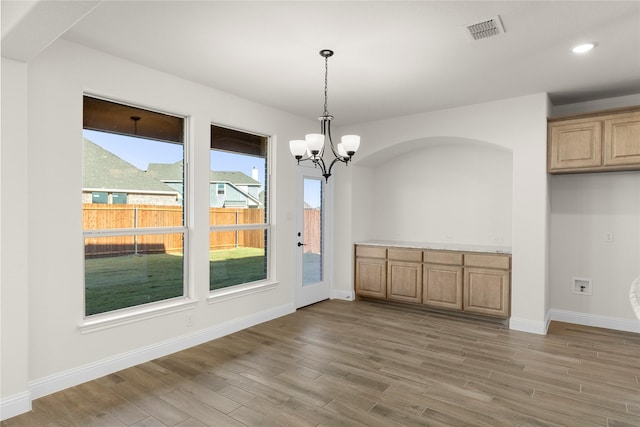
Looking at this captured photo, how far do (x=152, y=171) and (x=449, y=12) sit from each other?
2.95 meters

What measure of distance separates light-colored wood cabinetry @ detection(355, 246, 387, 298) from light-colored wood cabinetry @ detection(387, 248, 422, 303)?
0.28ft

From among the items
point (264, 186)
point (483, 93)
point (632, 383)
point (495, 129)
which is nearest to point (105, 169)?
point (264, 186)

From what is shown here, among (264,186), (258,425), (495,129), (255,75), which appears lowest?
(258,425)

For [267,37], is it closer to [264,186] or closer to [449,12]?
[449,12]

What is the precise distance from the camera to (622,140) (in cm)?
398

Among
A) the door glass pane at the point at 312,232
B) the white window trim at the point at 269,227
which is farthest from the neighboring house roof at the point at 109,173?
the door glass pane at the point at 312,232

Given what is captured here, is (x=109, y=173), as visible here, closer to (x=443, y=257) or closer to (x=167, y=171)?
(x=167, y=171)

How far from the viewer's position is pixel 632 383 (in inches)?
123

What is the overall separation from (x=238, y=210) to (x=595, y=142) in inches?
160

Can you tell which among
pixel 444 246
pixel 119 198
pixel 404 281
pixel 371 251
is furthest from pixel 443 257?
pixel 119 198

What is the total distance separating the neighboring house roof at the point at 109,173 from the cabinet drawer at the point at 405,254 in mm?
3325

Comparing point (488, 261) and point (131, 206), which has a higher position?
point (131, 206)

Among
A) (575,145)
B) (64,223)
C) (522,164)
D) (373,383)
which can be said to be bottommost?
(373,383)

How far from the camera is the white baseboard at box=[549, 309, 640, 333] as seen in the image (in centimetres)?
445
